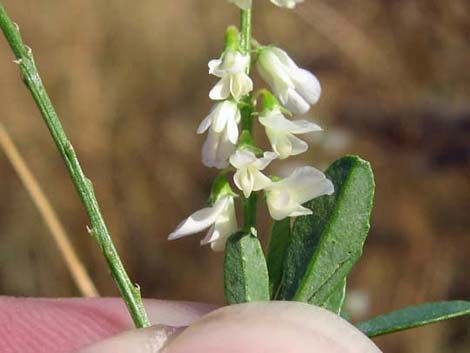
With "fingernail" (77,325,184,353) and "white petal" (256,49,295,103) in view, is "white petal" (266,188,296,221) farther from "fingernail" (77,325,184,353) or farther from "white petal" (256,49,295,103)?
"fingernail" (77,325,184,353)

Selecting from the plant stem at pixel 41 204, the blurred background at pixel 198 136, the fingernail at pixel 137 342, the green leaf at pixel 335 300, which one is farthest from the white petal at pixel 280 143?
the blurred background at pixel 198 136

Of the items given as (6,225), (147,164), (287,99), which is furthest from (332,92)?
(287,99)

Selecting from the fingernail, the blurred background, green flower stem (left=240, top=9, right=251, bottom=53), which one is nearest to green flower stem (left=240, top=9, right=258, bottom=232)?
green flower stem (left=240, top=9, right=251, bottom=53)

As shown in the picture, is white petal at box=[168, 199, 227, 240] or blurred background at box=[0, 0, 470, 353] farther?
blurred background at box=[0, 0, 470, 353]

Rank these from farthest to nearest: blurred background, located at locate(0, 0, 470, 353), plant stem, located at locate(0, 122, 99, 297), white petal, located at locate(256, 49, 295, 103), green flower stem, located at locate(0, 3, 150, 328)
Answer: blurred background, located at locate(0, 0, 470, 353) < plant stem, located at locate(0, 122, 99, 297) < white petal, located at locate(256, 49, 295, 103) < green flower stem, located at locate(0, 3, 150, 328)

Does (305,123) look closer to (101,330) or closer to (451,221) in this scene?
(101,330)

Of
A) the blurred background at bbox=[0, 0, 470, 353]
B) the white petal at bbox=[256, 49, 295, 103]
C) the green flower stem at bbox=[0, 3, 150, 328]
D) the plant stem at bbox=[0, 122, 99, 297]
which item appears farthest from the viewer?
the blurred background at bbox=[0, 0, 470, 353]

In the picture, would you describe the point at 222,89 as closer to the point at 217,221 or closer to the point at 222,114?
the point at 222,114
